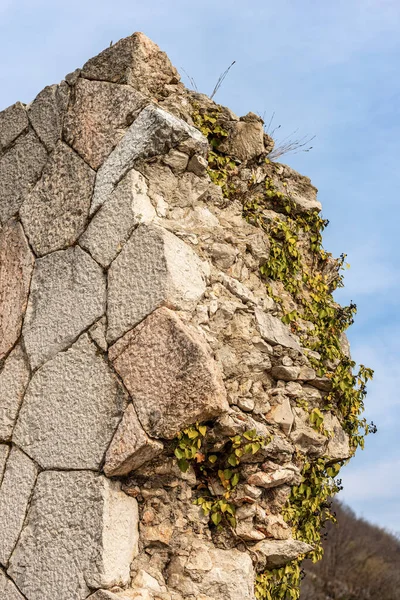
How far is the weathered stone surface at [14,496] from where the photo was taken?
2984 mm

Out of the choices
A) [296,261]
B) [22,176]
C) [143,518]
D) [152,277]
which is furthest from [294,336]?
[22,176]

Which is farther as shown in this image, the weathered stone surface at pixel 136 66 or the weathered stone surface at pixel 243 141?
the weathered stone surface at pixel 243 141

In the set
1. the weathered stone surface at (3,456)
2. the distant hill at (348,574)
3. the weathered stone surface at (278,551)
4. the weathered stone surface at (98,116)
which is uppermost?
the distant hill at (348,574)

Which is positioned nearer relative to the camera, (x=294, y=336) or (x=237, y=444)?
(x=237, y=444)

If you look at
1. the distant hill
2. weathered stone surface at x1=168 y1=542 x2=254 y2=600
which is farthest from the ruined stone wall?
the distant hill

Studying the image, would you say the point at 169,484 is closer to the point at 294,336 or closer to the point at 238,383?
the point at 238,383

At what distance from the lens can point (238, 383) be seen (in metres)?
3.06

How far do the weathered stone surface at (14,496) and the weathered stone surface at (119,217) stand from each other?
35.0 inches

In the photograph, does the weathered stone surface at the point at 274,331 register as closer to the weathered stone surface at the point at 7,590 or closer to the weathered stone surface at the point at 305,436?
the weathered stone surface at the point at 305,436

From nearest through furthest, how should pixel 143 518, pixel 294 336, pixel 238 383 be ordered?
pixel 143 518 → pixel 238 383 → pixel 294 336

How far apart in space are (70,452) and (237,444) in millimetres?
650

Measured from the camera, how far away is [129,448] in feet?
8.95

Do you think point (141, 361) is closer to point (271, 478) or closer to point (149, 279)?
point (149, 279)

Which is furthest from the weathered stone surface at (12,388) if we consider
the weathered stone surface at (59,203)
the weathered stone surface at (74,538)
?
the weathered stone surface at (59,203)
